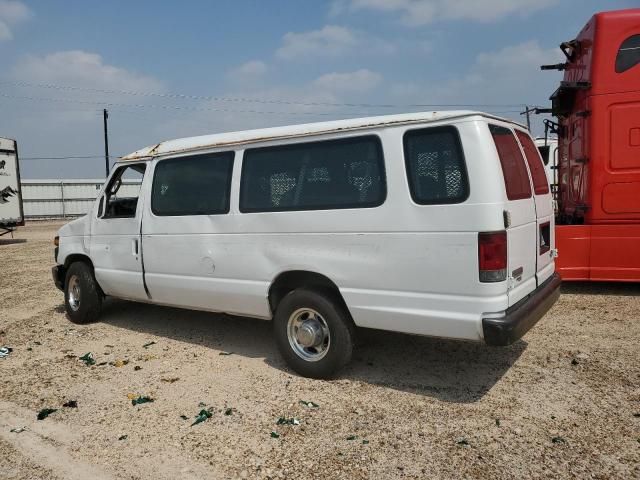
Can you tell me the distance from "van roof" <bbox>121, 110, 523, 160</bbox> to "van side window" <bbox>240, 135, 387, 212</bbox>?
0.11 m

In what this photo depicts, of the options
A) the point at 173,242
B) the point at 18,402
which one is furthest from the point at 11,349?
the point at 173,242

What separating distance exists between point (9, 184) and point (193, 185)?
15.7 m

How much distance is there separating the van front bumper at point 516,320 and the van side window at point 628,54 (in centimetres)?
413

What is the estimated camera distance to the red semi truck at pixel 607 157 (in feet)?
22.1

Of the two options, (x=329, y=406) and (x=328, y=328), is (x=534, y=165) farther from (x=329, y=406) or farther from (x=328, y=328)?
(x=329, y=406)

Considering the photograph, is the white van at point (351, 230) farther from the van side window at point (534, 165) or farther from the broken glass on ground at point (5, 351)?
the broken glass on ground at point (5, 351)

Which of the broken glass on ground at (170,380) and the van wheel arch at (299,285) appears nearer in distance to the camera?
the van wheel arch at (299,285)

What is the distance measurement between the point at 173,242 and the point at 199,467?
269 cm

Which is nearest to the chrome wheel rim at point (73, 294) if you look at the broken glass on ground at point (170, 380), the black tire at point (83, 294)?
the black tire at point (83, 294)

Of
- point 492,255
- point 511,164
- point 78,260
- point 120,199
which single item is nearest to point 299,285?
point 492,255

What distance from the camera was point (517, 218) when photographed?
3.89 meters

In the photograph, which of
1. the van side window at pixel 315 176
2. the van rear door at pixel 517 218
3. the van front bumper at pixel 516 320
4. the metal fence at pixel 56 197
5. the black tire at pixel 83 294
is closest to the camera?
the van front bumper at pixel 516 320

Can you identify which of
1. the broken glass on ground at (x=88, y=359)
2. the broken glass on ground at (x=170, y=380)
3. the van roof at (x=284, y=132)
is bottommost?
the broken glass on ground at (x=170, y=380)

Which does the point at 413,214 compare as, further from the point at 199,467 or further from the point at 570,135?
the point at 570,135
